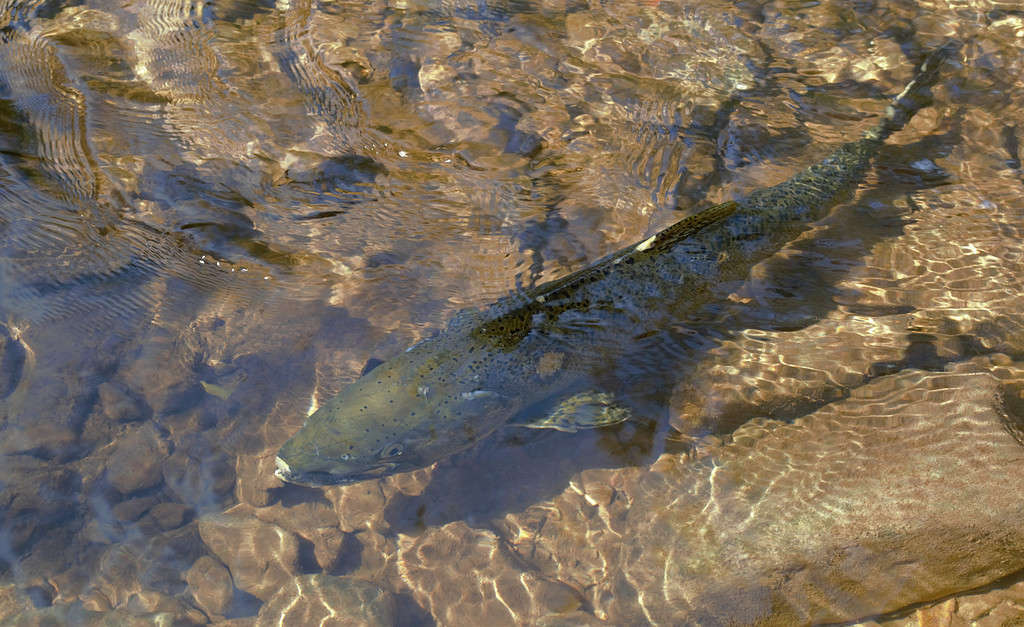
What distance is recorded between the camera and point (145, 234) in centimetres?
524

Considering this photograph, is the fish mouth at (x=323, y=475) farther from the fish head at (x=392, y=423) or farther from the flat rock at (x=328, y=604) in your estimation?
the flat rock at (x=328, y=604)

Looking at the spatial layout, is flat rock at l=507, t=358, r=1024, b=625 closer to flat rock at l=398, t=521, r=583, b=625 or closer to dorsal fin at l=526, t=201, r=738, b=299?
flat rock at l=398, t=521, r=583, b=625

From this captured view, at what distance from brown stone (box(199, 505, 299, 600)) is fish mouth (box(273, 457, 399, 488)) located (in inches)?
14.1

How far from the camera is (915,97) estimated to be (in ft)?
21.0

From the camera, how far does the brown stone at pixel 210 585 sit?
394cm

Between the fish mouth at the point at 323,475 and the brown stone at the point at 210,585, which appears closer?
the brown stone at the point at 210,585

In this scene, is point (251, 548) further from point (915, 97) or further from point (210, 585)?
point (915, 97)

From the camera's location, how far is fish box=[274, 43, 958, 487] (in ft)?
13.5

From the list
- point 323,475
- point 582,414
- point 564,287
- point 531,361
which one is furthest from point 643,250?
point 323,475

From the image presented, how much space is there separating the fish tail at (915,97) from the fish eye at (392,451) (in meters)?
4.98

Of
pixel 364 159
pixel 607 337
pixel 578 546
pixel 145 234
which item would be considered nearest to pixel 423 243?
pixel 364 159

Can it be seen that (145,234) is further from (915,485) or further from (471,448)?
(915,485)

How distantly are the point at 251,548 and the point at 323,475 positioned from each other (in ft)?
2.26

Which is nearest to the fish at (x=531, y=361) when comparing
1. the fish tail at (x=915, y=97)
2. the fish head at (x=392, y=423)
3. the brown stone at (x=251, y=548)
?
the fish head at (x=392, y=423)
